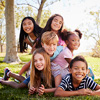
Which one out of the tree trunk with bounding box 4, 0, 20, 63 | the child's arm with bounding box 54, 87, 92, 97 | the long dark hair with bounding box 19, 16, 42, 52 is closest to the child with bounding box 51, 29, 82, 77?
the child's arm with bounding box 54, 87, 92, 97

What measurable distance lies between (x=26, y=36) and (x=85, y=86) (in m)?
2.35

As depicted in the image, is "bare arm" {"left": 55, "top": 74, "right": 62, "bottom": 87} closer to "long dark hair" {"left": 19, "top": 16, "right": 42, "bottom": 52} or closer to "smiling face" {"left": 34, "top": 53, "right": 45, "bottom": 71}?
"smiling face" {"left": 34, "top": 53, "right": 45, "bottom": 71}

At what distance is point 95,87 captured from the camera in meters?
3.22

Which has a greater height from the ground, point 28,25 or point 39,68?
point 28,25

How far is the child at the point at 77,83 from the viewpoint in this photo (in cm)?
296

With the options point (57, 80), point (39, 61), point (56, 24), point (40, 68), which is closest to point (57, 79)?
point (57, 80)

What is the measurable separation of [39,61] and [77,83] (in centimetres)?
82

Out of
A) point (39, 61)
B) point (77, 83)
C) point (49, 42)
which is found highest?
point (49, 42)

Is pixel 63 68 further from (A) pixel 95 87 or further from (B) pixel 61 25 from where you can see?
(B) pixel 61 25

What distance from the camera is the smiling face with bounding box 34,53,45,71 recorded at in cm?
324

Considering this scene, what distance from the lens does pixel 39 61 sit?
3.24m

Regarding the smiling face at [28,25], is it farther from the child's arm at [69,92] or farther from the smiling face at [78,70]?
the child's arm at [69,92]

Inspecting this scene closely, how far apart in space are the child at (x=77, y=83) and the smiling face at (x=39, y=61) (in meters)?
0.52

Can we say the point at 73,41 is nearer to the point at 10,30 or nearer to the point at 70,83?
the point at 70,83
